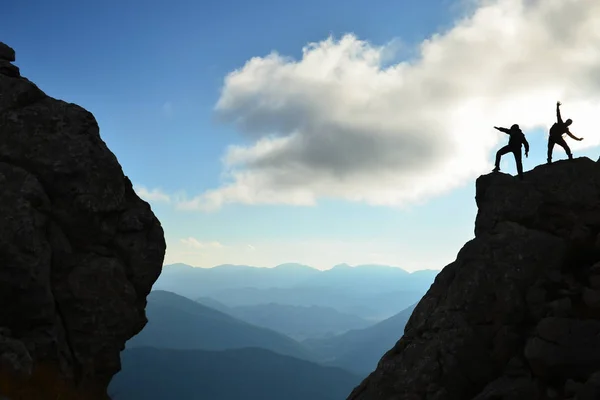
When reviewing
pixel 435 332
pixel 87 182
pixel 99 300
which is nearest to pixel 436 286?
pixel 435 332

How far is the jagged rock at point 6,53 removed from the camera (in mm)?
28812

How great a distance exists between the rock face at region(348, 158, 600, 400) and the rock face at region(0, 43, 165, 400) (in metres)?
16.5

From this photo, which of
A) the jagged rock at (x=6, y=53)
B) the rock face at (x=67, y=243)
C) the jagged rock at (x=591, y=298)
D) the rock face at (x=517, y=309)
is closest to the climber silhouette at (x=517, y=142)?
the rock face at (x=517, y=309)

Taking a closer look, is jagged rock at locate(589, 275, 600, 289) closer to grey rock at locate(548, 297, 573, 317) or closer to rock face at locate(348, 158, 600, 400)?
rock face at locate(348, 158, 600, 400)

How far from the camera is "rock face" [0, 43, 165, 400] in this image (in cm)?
2128

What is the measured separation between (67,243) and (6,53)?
49.8 feet

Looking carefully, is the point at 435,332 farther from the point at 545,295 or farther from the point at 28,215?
the point at 28,215

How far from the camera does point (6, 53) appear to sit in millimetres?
29047

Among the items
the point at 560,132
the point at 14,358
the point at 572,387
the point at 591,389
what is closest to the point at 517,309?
the point at 572,387

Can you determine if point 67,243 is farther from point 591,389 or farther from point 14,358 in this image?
point 591,389

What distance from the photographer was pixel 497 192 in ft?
98.7

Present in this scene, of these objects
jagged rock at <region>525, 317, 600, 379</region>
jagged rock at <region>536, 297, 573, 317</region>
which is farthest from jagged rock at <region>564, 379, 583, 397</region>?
jagged rock at <region>536, 297, 573, 317</region>

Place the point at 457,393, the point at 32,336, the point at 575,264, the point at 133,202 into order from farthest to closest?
the point at 133,202 < the point at 575,264 < the point at 457,393 < the point at 32,336

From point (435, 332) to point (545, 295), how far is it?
6.47 metres
